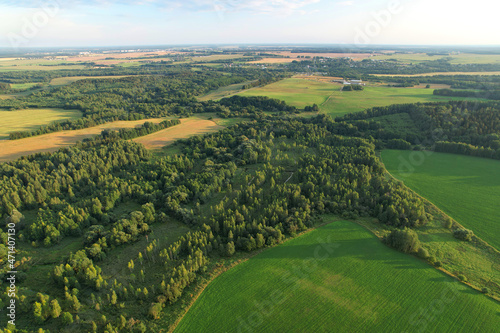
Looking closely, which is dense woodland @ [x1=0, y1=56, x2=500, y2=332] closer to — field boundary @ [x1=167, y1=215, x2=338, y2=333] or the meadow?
field boundary @ [x1=167, y1=215, x2=338, y2=333]

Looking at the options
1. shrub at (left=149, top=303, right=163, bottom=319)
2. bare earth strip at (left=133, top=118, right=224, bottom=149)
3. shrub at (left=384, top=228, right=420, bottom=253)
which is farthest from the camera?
bare earth strip at (left=133, top=118, right=224, bottom=149)

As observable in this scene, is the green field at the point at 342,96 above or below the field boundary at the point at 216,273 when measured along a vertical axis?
above

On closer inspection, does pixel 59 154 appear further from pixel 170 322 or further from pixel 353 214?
pixel 353 214

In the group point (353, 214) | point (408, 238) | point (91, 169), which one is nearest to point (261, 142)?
point (353, 214)

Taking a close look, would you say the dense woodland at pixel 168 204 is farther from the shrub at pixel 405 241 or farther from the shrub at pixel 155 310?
the shrub at pixel 405 241

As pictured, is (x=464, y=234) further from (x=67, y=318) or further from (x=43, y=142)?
(x=43, y=142)

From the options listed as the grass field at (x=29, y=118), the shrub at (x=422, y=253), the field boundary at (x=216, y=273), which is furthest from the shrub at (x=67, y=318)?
the grass field at (x=29, y=118)

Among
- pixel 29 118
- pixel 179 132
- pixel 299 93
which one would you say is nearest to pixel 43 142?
pixel 29 118

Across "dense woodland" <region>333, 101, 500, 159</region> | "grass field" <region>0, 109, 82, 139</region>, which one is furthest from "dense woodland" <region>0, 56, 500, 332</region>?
"grass field" <region>0, 109, 82, 139</region>
